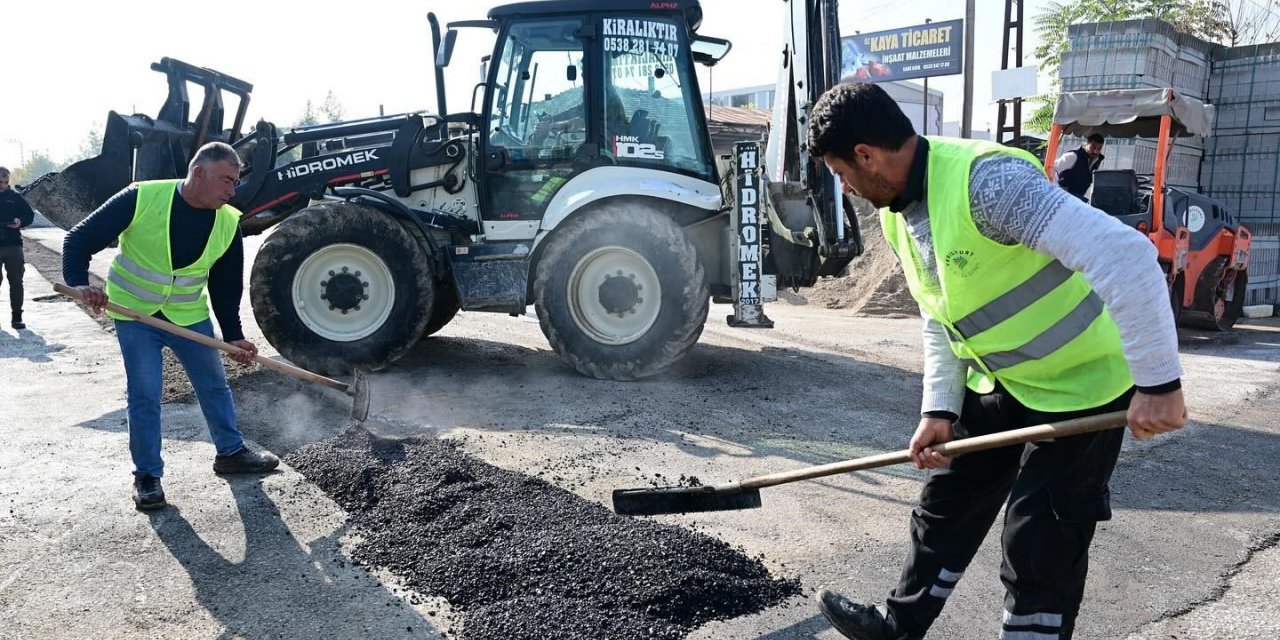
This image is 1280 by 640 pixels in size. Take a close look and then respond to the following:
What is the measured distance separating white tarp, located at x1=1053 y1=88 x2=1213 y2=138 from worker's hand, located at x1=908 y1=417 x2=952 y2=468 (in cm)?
766

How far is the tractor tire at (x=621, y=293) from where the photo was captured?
6.51m

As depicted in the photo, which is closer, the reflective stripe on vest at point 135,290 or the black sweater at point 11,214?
the reflective stripe on vest at point 135,290

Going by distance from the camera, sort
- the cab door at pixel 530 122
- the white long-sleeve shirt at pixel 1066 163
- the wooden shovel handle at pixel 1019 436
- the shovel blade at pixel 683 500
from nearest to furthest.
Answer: the wooden shovel handle at pixel 1019 436 → the shovel blade at pixel 683 500 → the cab door at pixel 530 122 → the white long-sleeve shirt at pixel 1066 163

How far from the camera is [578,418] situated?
5711 mm

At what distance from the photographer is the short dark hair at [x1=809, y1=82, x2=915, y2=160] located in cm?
230

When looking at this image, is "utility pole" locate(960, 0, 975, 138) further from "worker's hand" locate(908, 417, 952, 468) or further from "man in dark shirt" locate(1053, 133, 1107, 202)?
"worker's hand" locate(908, 417, 952, 468)

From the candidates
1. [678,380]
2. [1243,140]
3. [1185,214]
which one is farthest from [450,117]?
[1243,140]

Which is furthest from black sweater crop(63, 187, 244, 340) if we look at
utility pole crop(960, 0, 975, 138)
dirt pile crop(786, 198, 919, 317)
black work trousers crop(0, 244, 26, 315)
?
utility pole crop(960, 0, 975, 138)

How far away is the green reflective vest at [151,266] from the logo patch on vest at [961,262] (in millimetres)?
3645

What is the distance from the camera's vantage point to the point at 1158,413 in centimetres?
203

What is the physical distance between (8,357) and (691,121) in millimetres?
6436

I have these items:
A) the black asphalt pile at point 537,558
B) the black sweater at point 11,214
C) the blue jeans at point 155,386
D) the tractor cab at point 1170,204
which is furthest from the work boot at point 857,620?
the black sweater at point 11,214

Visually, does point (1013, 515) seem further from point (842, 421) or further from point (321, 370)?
point (321, 370)

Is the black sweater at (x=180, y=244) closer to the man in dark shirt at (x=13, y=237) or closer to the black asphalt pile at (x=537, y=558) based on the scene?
the black asphalt pile at (x=537, y=558)
